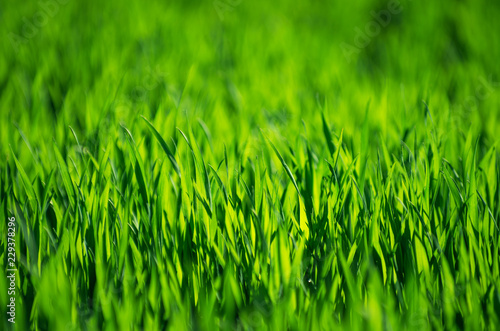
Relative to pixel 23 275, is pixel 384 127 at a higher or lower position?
higher

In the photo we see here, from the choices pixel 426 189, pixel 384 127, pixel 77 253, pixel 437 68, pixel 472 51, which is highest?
pixel 472 51

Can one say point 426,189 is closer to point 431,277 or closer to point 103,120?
point 431,277

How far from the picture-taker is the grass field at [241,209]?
68cm

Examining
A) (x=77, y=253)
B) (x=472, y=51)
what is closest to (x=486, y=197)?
(x=77, y=253)


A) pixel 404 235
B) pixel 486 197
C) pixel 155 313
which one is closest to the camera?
pixel 155 313

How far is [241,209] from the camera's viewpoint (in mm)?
846

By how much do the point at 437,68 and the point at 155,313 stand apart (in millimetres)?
1891

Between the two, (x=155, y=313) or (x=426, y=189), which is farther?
(x=426, y=189)

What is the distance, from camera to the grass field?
2.23 ft

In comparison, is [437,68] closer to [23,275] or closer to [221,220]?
[221,220]

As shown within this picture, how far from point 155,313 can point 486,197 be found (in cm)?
76

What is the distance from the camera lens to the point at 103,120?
124 cm

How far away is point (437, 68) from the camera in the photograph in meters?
2.06

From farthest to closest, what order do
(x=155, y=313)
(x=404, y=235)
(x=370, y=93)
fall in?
(x=370, y=93)
(x=404, y=235)
(x=155, y=313)
